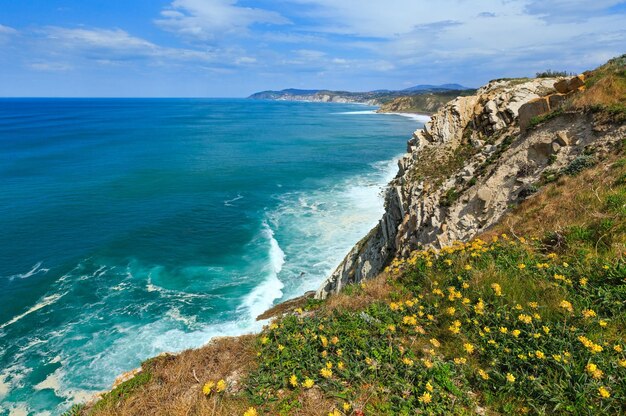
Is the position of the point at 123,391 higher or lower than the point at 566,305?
lower

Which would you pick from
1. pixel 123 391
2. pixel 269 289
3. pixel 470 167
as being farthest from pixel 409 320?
pixel 269 289

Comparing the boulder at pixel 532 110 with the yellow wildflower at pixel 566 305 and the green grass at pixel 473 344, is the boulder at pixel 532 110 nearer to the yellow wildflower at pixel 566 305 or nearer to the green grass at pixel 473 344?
the green grass at pixel 473 344

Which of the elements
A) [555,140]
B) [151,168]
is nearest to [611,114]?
[555,140]

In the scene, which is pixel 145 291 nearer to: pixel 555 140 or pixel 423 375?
pixel 423 375

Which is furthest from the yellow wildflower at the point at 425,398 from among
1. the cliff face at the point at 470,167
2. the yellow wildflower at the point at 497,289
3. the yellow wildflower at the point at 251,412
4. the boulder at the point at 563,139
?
the boulder at the point at 563,139

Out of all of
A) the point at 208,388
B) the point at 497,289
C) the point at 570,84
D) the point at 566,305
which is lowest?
the point at 208,388

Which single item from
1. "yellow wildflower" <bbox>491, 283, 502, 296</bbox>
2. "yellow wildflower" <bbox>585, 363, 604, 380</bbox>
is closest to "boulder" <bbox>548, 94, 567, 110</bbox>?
"yellow wildflower" <bbox>491, 283, 502, 296</bbox>

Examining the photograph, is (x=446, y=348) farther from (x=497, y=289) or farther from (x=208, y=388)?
(x=208, y=388)
